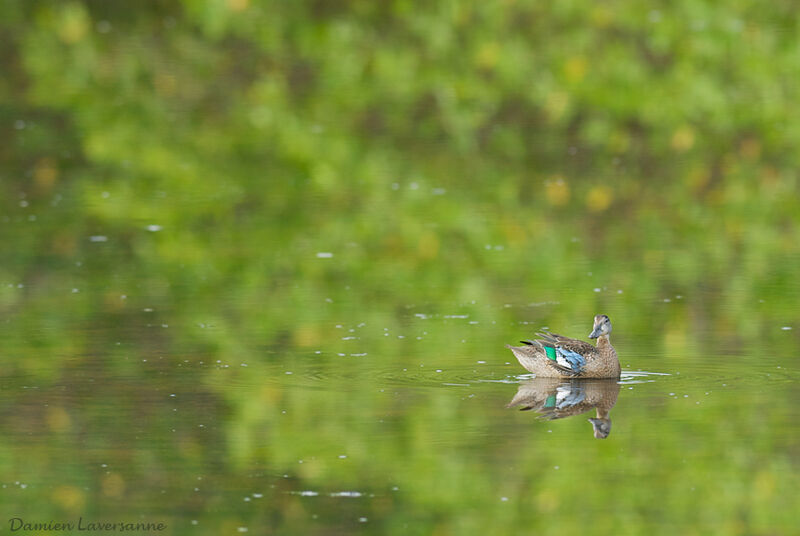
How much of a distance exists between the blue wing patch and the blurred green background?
34 centimetres

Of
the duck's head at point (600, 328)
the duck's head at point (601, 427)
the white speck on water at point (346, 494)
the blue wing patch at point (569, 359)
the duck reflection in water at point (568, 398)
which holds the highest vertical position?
the duck's head at point (600, 328)

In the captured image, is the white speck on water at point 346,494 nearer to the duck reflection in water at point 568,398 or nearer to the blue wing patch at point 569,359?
the duck reflection in water at point 568,398

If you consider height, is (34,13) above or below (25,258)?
above

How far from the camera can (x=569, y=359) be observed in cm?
894

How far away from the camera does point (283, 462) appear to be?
25.2 ft

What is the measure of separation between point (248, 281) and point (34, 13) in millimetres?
10335

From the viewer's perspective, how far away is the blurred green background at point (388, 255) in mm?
7438

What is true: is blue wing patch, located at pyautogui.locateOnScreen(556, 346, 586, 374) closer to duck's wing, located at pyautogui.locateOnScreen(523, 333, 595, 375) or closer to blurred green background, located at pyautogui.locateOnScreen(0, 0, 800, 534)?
duck's wing, located at pyautogui.locateOnScreen(523, 333, 595, 375)

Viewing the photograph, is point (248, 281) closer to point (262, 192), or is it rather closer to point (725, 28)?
point (262, 192)

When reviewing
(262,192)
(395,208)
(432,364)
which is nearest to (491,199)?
(395,208)
